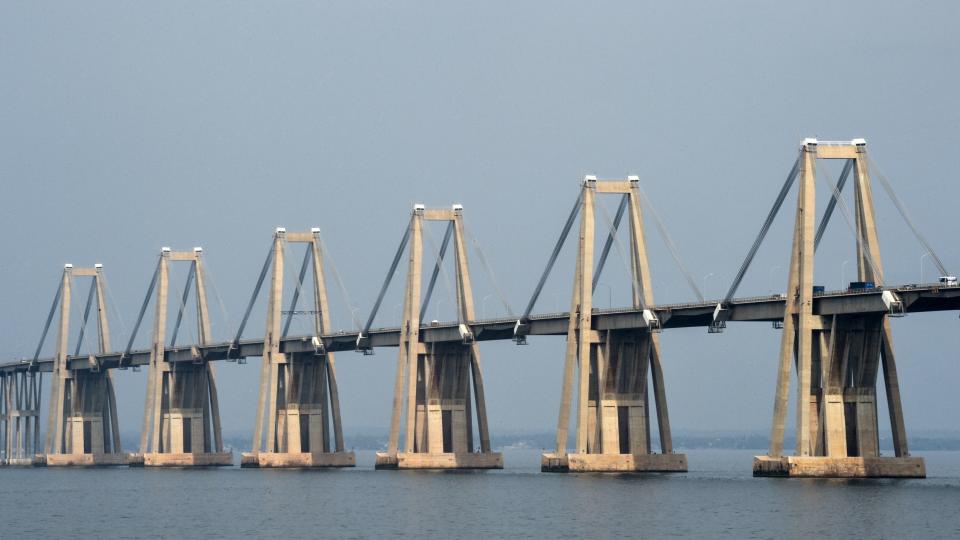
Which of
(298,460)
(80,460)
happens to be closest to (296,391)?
(298,460)

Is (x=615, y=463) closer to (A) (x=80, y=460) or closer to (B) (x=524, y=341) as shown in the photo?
(B) (x=524, y=341)

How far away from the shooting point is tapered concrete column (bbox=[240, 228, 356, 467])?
6230 inches

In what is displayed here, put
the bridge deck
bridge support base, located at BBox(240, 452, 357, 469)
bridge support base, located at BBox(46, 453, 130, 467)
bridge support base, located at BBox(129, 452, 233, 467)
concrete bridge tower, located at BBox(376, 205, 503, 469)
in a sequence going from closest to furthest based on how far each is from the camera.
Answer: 1. the bridge deck
2. concrete bridge tower, located at BBox(376, 205, 503, 469)
3. bridge support base, located at BBox(240, 452, 357, 469)
4. bridge support base, located at BBox(129, 452, 233, 467)
5. bridge support base, located at BBox(46, 453, 130, 467)

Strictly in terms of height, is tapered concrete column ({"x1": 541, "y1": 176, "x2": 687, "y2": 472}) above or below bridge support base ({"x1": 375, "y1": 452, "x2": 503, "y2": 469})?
above

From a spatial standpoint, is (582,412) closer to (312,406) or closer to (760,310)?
(760,310)

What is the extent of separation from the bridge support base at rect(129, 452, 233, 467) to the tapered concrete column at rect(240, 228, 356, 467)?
538 inches

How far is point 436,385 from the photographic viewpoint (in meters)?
145

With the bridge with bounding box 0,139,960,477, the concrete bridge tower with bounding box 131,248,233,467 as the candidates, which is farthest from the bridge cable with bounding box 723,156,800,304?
the concrete bridge tower with bounding box 131,248,233,467

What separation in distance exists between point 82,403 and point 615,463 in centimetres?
8662

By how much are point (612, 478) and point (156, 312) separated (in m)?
69.4

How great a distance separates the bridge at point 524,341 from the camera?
10494cm

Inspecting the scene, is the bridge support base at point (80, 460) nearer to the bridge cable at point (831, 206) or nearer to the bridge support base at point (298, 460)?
the bridge support base at point (298, 460)

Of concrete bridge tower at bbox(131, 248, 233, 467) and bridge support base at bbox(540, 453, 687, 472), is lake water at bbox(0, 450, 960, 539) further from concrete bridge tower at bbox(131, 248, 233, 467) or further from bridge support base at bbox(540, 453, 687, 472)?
concrete bridge tower at bbox(131, 248, 233, 467)

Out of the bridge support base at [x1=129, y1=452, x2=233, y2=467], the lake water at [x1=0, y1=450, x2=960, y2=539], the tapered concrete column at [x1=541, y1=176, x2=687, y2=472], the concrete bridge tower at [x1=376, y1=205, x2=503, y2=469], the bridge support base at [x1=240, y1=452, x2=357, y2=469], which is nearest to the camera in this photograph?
the lake water at [x1=0, y1=450, x2=960, y2=539]
